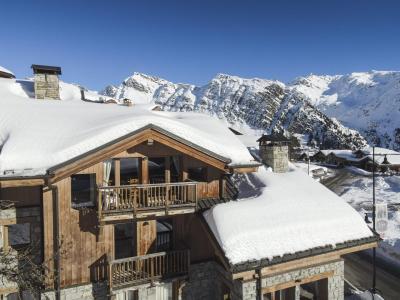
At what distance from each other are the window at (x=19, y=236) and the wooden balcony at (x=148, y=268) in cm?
375

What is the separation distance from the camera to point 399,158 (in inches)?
3088

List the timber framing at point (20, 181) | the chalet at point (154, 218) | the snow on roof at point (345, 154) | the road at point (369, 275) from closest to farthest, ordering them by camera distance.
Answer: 1. the timber framing at point (20, 181)
2. the chalet at point (154, 218)
3. the road at point (369, 275)
4. the snow on roof at point (345, 154)

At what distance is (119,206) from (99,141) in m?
2.35

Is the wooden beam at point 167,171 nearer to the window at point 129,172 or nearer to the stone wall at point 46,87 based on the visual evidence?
the window at point 129,172

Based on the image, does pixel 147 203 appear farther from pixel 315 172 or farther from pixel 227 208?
pixel 315 172

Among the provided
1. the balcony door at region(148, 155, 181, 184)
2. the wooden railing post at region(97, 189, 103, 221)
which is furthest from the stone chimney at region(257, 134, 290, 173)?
the wooden railing post at region(97, 189, 103, 221)

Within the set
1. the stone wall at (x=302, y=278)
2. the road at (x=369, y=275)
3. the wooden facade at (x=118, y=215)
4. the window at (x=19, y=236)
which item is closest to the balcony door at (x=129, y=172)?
the wooden facade at (x=118, y=215)

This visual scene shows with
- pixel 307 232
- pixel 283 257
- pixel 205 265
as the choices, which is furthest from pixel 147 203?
pixel 307 232

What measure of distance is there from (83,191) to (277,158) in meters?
9.44

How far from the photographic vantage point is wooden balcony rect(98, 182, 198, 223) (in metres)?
11.7

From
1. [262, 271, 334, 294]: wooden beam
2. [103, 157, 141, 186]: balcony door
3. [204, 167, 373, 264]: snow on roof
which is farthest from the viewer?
[262, 271, 334, 294]: wooden beam

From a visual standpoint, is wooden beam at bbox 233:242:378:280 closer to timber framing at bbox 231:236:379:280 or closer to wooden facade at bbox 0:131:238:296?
timber framing at bbox 231:236:379:280

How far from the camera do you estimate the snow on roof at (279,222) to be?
11906 mm

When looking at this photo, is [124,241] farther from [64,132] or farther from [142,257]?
[64,132]
